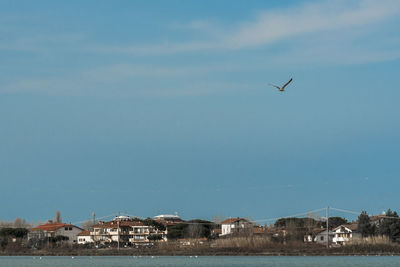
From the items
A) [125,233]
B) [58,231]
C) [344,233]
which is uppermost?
[58,231]

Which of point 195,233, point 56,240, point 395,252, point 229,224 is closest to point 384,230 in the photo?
point 395,252

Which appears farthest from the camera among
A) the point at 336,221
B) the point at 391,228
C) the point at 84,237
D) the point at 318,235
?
the point at 336,221

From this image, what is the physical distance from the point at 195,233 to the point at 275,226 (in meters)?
22.9

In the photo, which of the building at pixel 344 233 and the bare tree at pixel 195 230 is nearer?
the building at pixel 344 233

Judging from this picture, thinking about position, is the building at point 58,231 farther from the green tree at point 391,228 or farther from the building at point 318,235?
the green tree at point 391,228

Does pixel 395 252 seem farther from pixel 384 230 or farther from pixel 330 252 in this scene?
pixel 384 230

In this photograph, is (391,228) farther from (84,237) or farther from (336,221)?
(84,237)

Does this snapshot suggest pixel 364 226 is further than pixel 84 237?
No

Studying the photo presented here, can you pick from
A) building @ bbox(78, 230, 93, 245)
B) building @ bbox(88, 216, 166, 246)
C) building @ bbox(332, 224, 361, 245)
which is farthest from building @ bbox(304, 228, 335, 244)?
building @ bbox(78, 230, 93, 245)

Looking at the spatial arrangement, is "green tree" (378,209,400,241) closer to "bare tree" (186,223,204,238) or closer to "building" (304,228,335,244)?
"building" (304,228,335,244)
